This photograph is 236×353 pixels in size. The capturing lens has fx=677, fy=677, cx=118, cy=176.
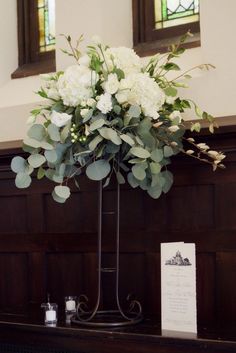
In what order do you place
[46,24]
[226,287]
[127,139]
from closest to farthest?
[127,139], [226,287], [46,24]

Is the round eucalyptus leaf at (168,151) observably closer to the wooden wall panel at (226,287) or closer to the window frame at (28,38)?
the wooden wall panel at (226,287)

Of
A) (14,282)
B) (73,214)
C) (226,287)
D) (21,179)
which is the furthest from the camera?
(14,282)

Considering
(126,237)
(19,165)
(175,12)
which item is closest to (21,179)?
(19,165)

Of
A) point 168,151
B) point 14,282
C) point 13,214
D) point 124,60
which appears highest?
point 124,60

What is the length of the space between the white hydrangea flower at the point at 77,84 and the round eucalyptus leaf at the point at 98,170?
0.23 metres

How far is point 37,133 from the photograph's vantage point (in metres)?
2.50

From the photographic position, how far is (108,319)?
103 inches

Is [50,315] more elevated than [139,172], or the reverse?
[139,172]

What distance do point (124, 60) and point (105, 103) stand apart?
0.20 meters

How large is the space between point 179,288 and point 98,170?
0.52m

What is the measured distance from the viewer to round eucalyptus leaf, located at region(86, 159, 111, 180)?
2.46 m

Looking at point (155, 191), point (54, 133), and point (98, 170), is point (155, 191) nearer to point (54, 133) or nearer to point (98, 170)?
point (98, 170)

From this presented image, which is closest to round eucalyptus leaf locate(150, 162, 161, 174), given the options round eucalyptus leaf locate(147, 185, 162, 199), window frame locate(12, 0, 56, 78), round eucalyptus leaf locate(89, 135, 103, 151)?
round eucalyptus leaf locate(147, 185, 162, 199)

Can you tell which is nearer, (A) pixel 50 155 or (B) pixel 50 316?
(A) pixel 50 155
